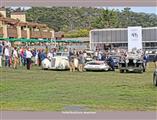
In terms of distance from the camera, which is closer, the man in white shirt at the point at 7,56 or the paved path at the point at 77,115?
the paved path at the point at 77,115

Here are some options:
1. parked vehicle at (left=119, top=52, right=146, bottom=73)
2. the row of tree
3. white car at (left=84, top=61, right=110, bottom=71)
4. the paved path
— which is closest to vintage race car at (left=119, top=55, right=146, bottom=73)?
parked vehicle at (left=119, top=52, right=146, bottom=73)

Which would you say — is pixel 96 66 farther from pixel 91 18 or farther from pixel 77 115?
pixel 91 18

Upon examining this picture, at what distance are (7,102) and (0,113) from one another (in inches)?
91.1

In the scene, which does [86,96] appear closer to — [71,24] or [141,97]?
[141,97]

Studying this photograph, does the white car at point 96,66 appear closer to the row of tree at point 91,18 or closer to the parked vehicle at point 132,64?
the parked vehicle at point 132,64

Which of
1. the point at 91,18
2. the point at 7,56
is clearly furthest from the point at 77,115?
the point at 91,18

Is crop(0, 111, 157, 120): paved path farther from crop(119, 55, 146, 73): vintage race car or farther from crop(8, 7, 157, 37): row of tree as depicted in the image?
crop(8, 7, 157, 37): row of tree

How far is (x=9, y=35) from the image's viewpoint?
212ft

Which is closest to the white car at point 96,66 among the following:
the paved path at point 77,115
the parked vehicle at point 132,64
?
the parked vehicle at point 132,64

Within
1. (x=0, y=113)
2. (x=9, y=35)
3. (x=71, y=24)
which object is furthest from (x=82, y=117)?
(x=71, y=24)

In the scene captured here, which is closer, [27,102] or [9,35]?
[27,102]

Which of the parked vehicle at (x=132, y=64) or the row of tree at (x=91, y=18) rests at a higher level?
the row of tree at (x=91, y=18)

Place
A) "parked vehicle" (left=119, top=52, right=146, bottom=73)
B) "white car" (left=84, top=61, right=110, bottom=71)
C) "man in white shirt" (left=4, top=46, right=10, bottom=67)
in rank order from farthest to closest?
1. "white car" (left=84, top=61, right=110, bottom=71)
2. "parked vehicle" (left=119, top=52, right=146, bottom=73)
3. "man in white shirt" (left=4, top=46, right=10, bottom=67)

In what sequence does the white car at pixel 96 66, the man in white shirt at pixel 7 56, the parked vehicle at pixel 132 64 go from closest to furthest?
1. the man in white shirt at pixel 7 56
2. the parked vehicle at pixel 132 64
3. the white car at pixel 96 66
